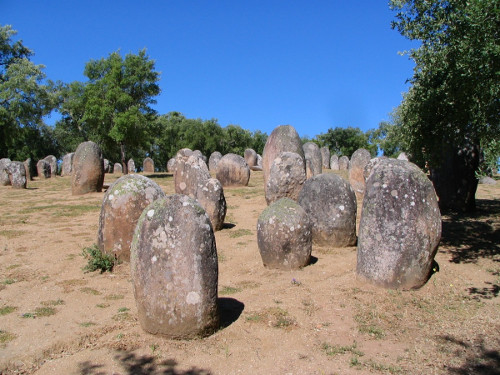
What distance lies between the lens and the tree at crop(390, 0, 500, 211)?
7.22 meters

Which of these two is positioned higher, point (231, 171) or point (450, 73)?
point (450, 73)

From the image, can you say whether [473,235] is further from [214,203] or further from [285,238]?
[214,203]

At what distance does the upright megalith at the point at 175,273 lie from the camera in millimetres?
4758

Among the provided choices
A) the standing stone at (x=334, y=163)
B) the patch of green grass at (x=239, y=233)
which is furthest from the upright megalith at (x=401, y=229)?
the standing stone at (x=334, y=163)

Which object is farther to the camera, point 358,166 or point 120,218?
point 358,166

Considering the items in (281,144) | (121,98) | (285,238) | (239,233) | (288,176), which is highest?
(121,98)

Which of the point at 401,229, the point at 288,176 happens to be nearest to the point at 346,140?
the point at 288,176

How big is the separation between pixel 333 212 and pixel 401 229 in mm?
2956

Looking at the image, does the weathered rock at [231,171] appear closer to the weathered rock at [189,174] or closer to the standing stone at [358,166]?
the weathered rock at [189,174]

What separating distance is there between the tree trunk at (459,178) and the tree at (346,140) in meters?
46.7

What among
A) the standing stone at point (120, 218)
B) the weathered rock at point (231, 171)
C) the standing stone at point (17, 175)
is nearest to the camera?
the standing stone at point (120, 218)

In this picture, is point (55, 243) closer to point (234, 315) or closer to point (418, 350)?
point (234, 315)

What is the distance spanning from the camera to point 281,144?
615 inches

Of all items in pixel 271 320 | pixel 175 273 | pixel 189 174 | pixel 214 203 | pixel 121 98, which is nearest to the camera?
pixel 175 273
